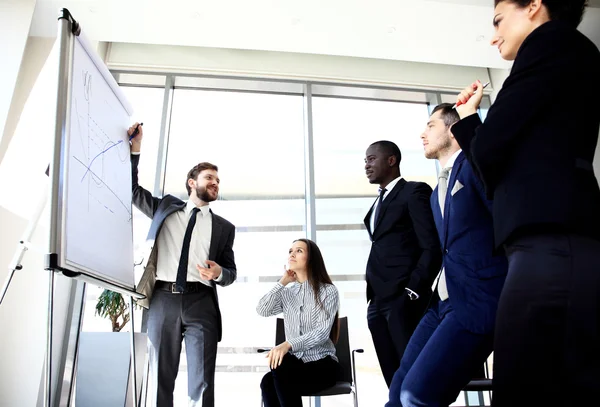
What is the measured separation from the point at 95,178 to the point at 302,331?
152 centimetres

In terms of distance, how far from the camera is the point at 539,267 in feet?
2.66

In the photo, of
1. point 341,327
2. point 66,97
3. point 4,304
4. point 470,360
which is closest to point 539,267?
point 470,360

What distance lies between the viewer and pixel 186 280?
261cm

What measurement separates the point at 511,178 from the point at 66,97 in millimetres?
1427

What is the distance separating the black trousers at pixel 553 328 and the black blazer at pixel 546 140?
6cm

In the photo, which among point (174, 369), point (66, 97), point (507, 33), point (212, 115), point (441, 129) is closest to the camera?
point (507, 33)

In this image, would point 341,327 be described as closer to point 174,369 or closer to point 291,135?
point 174,369

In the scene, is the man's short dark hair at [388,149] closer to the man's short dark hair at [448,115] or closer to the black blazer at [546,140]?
the man's short dark hair at [448,115]

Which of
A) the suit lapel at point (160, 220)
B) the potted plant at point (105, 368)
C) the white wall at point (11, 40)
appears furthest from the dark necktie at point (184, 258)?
the white wall at point (11, 40)

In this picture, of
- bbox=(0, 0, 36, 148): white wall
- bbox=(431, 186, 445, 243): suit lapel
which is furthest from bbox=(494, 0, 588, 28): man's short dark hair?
bbox=(0, 0, 36, 148): white wall

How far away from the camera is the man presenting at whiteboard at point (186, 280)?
246cm

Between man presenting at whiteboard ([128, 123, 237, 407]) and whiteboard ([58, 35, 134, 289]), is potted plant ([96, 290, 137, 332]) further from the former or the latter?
whiteboard ([58, 35, 134, 289])

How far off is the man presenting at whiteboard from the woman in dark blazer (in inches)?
75.3

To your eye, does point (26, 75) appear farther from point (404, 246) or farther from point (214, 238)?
point (404, 246)
